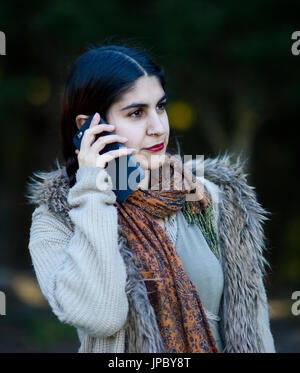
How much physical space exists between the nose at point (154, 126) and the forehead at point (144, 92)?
0.29 feet

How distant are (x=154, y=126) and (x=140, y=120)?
8 cm

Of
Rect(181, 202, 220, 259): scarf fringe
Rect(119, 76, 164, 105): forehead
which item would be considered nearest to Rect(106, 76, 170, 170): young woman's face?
Rect(119, 76, 164, 105): forehead

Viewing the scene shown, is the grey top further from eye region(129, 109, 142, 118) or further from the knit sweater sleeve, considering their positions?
eye region(129, 109, 142, 118)

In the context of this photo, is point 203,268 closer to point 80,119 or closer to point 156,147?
point 156,147

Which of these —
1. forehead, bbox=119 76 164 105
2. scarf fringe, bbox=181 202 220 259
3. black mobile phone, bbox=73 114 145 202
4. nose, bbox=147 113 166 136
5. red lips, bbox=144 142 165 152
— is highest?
forehead, bbox=119 76 164 105

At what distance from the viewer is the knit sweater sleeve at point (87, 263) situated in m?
1.85

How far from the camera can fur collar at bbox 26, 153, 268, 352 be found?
1976 mm

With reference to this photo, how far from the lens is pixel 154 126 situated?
2166 mm

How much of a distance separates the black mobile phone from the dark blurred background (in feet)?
8.53

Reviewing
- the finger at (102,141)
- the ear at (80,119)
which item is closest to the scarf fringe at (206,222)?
the finger at (102,141)

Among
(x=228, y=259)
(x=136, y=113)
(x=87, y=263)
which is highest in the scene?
(x=136, y=113)

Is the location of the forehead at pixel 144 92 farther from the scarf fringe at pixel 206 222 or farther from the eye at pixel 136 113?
the scarf fringe at pixel 206 222

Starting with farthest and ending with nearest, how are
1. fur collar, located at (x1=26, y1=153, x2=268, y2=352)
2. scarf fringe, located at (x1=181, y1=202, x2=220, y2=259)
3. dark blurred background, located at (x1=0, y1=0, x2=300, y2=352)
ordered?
dark blurred background, located at (x1=0, y1=0, x2=300, y2=352), scarf fringe, located at (x1=181, y1=202, x2=220, y2=259), fur collar, located at (x1=26, y1=153, x2=268, y2=352)

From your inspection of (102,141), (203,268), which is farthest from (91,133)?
(203,268)
